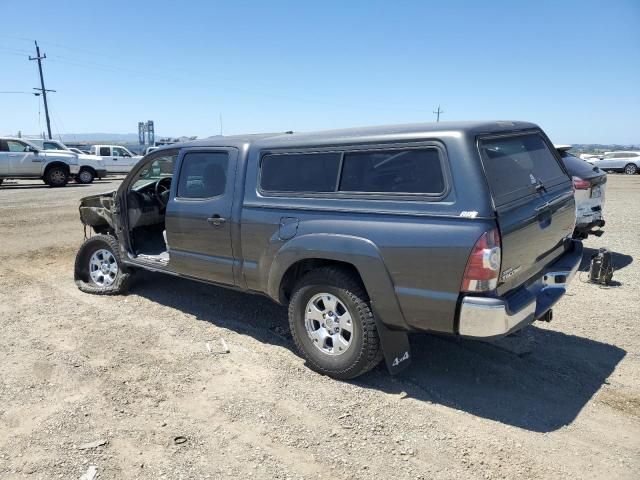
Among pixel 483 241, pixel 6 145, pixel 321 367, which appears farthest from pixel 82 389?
pixel 6 145

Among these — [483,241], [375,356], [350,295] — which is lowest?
[375,356]

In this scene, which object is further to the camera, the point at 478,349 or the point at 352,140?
the point at 478,349

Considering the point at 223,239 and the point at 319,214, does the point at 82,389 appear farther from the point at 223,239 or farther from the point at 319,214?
the point at 319,214

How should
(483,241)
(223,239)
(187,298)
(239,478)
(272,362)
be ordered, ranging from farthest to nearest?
(187,298)
(223,239)
(272,362)
(483,241)
(239,478)

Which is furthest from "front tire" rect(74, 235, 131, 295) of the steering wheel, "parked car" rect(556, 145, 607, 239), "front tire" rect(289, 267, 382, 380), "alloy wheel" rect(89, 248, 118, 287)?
"parked car" rect(556, 145, 607, 239)

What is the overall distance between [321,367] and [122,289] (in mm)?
3075

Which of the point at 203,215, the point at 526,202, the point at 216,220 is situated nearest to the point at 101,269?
the point at 203,215

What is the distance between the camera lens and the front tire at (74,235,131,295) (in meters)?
5.82

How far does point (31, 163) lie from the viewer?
18.7 m

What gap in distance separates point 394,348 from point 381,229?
35.6 inches

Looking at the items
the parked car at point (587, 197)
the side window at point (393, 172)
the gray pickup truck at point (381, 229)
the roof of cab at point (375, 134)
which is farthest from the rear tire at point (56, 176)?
the side window at point (393, 172)

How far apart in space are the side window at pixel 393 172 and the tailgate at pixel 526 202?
1.07 feet

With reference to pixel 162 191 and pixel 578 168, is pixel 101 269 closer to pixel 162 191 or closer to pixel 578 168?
pixel 162 191

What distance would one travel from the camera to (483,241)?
3.00 meters
